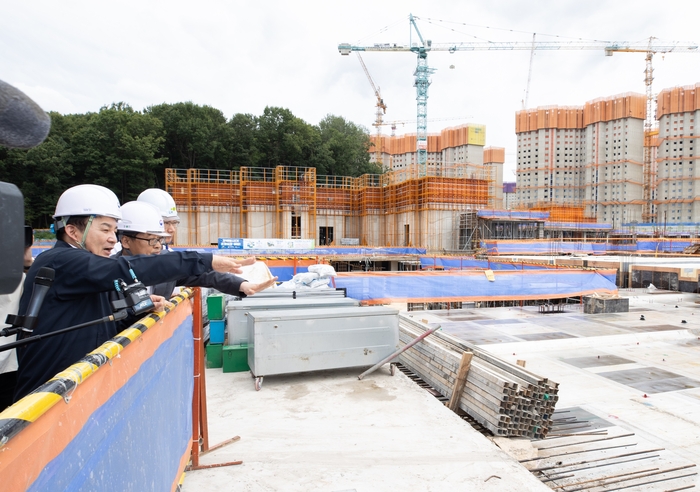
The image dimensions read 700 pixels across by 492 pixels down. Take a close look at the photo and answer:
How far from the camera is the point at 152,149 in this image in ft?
144

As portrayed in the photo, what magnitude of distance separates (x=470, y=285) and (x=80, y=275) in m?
13.4

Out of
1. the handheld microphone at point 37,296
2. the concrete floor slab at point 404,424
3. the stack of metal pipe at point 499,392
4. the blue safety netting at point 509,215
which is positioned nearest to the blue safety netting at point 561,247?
the blue safety netting at point 509,215

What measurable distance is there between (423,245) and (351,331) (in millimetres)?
27595

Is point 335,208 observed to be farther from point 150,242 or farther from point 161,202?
point 150,242

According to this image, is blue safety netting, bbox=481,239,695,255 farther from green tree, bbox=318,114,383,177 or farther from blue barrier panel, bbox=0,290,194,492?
blue barrier panel, bbox=0,290,194,492

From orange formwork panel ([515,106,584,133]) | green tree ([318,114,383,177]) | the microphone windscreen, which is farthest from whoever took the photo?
orange formwork panel ([515,106,584,133])

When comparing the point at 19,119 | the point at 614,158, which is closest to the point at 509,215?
the point at 19,119

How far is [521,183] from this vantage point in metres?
93.9

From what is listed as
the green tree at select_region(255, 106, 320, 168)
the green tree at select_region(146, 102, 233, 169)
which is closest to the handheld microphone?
the green tree at select_region(255, 106, 320, 168)

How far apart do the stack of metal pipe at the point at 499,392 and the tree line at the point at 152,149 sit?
44234 mm

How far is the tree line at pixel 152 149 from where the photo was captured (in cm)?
4131

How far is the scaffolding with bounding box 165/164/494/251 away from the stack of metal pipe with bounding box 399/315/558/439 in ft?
88.3

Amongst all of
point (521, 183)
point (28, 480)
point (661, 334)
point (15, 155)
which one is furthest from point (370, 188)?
point (521, 183)

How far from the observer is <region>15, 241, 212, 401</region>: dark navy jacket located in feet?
6.75
